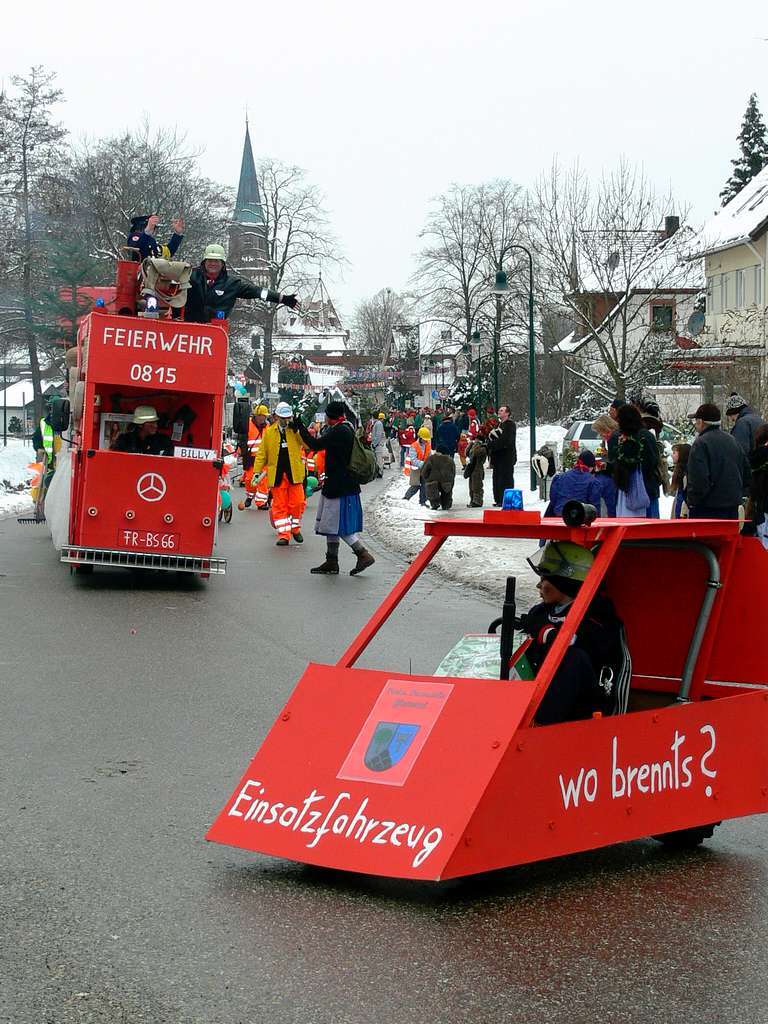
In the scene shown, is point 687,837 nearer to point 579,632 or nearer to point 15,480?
point 579,632

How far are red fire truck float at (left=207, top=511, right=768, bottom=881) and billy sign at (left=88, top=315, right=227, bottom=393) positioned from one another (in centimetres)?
1001

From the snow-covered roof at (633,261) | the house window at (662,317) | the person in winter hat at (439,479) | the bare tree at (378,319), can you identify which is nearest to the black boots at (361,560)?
the person in winter hat at (439,479)

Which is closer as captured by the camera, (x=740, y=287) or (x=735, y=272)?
(x=740, y=287)

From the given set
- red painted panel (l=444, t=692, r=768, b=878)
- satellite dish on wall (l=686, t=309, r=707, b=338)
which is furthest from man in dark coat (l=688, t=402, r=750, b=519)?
satellite dish on wall (l=686, t=309, r=707, b=338)

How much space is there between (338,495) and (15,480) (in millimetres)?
22796

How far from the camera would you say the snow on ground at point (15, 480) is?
29777 millimetres

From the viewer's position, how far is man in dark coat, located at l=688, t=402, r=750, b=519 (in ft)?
42.9

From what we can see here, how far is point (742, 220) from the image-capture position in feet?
194

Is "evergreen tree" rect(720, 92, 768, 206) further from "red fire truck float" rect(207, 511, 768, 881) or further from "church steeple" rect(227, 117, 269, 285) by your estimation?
"red fire truck float" rect(207, 511, 768, 881)

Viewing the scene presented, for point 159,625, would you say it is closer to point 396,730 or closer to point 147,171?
point 396,730

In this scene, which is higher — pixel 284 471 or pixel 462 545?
pixel 284 471

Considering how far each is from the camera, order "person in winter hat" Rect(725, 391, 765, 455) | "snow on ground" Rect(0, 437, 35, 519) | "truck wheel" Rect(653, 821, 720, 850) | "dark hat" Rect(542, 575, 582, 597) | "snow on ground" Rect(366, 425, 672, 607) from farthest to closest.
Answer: "snow on ground" Rect(0, 437, 35, 519) → "snow on ground" Rect(366, 425, 672, 607) → "person in winter hat" Rect(725, 391, 765, 455) → "truck wheel" Rect(653, 821, 720, 850) → "dark hat" Rect(542, 575, 582, 597)

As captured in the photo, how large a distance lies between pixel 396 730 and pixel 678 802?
3.96ft

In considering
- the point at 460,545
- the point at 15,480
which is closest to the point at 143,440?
the point at 460,545
